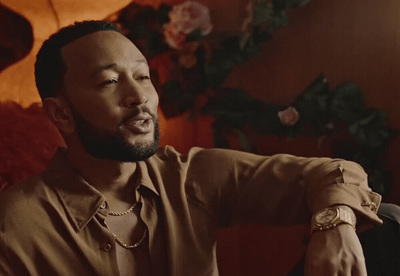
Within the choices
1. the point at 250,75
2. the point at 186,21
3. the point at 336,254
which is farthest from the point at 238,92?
the point at 336,254

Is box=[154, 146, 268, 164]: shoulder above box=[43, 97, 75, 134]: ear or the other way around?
the other way around

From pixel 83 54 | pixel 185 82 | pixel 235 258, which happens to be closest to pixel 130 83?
pixel 83 54

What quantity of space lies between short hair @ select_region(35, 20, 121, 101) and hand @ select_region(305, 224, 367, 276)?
601 mm

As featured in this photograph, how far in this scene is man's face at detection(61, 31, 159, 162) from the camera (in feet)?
3.66

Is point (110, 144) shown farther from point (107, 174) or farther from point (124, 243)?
point (124, 243)

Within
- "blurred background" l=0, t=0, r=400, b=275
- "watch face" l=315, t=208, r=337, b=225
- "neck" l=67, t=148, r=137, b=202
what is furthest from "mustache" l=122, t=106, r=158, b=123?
"blurred background" l=0, t=0, r=400, b=275

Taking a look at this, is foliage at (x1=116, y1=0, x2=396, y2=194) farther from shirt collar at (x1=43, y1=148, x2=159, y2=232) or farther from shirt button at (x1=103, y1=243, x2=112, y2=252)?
shirt button at (x1=103, y1=243, x2=112, y2=252)

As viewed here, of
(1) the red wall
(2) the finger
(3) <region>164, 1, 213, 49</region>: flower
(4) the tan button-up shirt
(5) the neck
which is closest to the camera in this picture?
(2) the finger

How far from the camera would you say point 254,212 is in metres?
1.25

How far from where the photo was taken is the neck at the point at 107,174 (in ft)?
3.85

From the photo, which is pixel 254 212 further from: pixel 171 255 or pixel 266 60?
pixel 266 60

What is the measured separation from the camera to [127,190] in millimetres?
1196

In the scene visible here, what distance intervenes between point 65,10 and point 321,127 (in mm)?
911

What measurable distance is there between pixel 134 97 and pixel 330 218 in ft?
1.37
